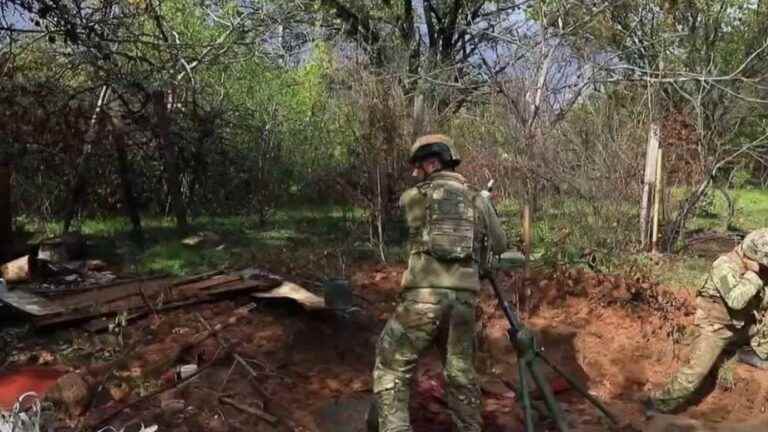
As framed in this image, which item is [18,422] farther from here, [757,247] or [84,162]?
[84,162]

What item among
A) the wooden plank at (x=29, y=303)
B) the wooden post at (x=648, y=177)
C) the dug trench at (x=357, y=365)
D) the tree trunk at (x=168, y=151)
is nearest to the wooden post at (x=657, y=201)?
the wooden post at (x=648, y=177)

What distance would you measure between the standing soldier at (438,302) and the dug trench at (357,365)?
860 millimetres

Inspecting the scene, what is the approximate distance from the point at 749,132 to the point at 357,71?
31.8 ft

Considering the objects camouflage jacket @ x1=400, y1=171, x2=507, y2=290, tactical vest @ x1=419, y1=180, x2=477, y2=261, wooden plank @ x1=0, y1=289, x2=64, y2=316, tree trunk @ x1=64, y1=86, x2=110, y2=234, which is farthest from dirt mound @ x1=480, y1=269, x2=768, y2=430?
tree trunk @ x1=64, y1=86, x2=110, y2=234

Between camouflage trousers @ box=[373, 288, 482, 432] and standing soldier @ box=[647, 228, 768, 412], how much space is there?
6.79 ft

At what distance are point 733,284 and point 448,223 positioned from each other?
7.92ft

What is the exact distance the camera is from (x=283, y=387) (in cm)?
576

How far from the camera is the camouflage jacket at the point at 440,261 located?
459 cm

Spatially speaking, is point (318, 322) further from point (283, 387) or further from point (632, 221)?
point (632, 221)

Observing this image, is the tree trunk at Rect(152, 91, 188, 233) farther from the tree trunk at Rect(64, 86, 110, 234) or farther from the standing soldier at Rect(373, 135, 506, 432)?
the standing soldier at Rect(373, 135, 506, 432)

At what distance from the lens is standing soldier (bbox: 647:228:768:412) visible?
557 centimetres

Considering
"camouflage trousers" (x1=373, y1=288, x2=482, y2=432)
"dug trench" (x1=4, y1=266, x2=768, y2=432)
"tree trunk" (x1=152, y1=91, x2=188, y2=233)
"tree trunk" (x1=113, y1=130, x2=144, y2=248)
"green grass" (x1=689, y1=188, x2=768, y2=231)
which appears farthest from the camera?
"green grass" (x1=689, y1=188, x2=768, y2=231)

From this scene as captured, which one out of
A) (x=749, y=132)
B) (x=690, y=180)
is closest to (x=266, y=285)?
(x=690, y=180)

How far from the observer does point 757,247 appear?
544 centimetres
